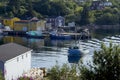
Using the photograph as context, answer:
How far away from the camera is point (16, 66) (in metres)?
13.7

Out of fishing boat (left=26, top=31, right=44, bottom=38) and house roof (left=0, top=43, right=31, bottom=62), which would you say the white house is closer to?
house roof (left=0, top=43, right=31, bottom=62)

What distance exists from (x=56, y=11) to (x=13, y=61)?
37703 millimetres

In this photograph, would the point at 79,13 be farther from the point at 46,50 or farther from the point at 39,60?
the point at 39,60

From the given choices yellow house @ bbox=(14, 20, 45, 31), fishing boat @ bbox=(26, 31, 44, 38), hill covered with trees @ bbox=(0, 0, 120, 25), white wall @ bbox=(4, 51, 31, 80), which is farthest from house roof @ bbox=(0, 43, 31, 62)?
hill covered with trees @ bbox=(0, 0, 120, 25)

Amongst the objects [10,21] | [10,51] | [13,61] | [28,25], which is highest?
[10,51]

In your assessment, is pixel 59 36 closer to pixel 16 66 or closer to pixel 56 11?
pixel 56 11

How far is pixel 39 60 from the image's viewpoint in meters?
23.0

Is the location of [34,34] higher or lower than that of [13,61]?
lower

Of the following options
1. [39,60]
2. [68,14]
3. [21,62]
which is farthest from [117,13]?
[21,62]

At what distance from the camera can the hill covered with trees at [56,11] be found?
4895 centimetres

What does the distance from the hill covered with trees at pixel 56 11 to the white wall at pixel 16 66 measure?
33.7 meters

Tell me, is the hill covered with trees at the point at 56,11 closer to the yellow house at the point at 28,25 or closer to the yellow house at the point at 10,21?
the yellow house at the point at 10,21

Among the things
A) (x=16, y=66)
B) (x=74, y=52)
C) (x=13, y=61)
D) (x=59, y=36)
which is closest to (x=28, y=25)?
(x=59, y=36)

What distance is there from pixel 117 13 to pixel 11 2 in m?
14.7
